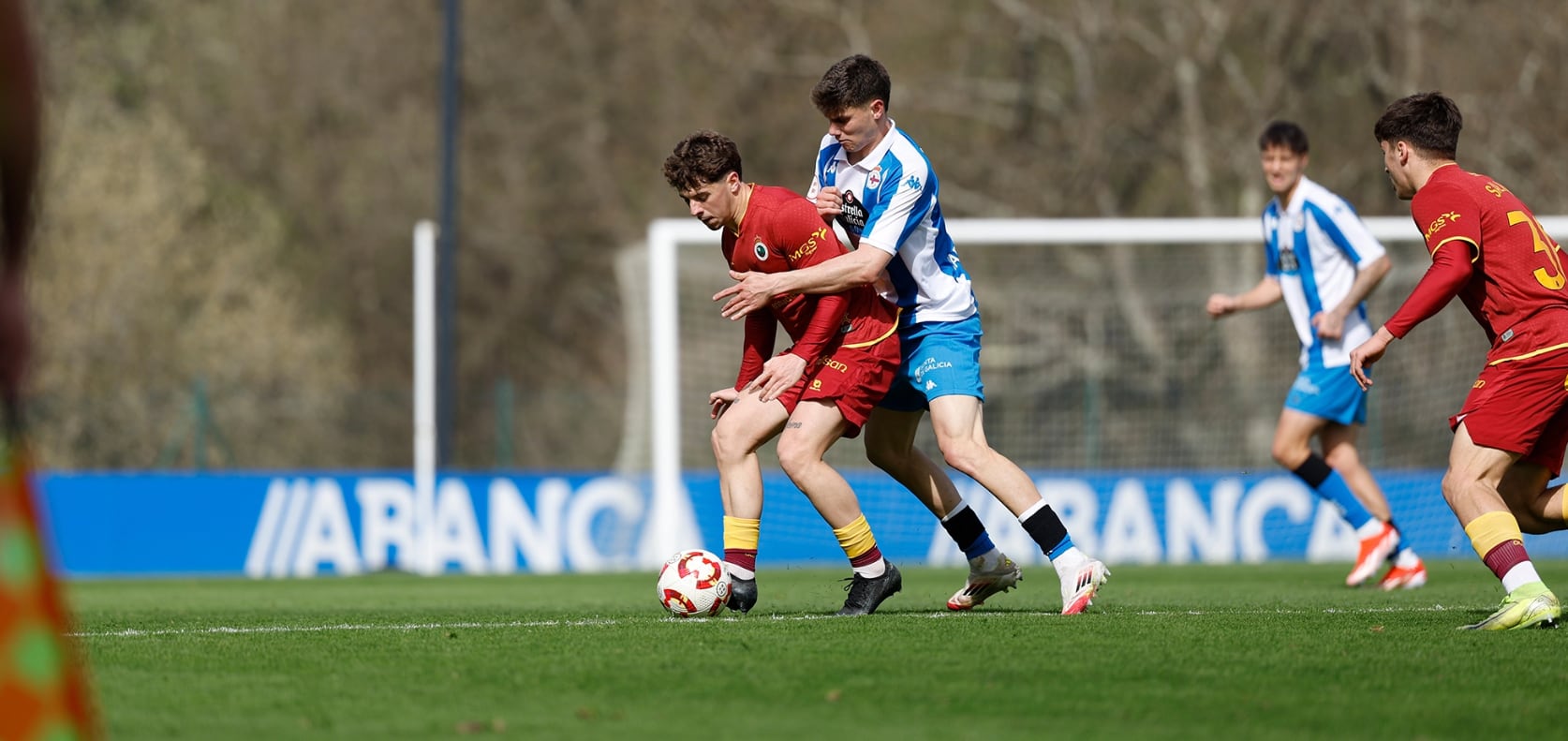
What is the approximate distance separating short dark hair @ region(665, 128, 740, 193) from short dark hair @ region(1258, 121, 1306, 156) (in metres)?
4.26

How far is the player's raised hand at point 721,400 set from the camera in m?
7.01

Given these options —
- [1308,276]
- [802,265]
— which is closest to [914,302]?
[802,265]

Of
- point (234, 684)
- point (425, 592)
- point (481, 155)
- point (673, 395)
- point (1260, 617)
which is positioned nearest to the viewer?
point (234, 684)

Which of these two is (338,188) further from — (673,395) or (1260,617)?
(1260,617)

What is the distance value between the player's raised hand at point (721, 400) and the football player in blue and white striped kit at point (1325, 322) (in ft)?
A: 12.9

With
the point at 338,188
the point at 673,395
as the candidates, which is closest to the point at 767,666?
the point at 673,395

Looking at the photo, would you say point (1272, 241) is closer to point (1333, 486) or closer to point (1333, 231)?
point (1333, 231)

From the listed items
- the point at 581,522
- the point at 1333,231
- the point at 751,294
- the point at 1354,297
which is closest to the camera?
the point at 751,294

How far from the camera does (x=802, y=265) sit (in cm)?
687

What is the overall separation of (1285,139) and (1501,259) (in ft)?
12.0

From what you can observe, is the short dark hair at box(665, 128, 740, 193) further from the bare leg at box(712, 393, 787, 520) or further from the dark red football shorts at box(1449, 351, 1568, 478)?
the dark red football shorts at box(1449, 351, 1568, 478)

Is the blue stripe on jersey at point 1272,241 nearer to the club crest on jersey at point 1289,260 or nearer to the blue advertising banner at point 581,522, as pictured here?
the club crest on jersey at point 1289,260

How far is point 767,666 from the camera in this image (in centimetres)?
514

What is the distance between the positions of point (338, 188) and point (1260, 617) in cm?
3005
